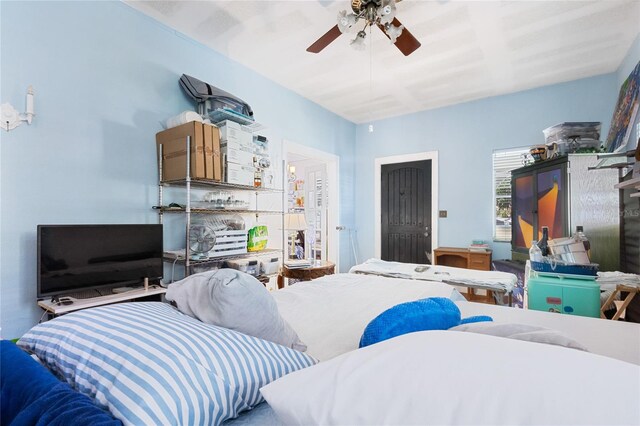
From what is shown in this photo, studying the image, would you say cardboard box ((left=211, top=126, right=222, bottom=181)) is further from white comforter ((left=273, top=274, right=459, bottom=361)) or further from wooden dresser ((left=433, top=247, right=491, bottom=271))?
wooden dresser ((left=433, top=247, right=491, bottom=271))

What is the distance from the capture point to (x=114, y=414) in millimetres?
595

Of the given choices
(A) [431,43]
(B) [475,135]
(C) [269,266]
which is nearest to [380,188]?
(B) [475,135]

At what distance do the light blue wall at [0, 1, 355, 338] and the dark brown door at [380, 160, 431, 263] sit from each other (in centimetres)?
318

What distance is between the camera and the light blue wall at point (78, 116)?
5.89ft

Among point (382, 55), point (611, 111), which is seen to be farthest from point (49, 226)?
point (611, 111)

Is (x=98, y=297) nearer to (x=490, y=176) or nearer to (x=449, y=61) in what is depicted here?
(x=449, y=61)

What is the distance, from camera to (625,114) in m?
2.82

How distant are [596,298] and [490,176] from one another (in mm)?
2398

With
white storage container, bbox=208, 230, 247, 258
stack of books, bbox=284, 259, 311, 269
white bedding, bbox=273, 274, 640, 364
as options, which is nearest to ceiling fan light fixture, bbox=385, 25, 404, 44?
white bedding, bbox=273, 274, 640, 364

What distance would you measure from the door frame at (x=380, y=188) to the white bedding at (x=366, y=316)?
8.72 feet

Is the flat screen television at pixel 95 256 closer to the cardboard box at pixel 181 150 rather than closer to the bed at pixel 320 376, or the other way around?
the cardboard box at pixel 181 150

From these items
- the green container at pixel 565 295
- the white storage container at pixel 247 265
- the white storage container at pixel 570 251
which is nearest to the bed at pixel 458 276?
the green container at pixel 565 295

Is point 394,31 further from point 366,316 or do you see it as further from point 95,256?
point 95,256

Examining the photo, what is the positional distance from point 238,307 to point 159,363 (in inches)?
12.3
